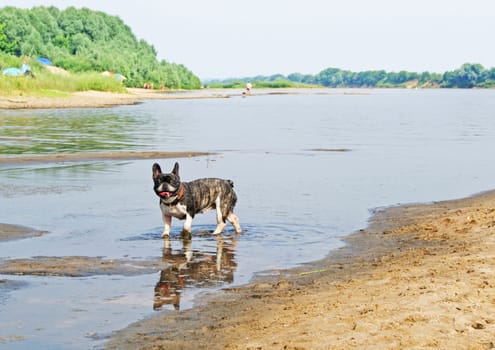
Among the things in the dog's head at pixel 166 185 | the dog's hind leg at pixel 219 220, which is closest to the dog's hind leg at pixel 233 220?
the dog's hind leg at pixel 219 220

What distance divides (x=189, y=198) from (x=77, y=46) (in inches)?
6416

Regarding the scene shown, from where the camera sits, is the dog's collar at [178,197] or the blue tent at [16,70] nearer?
the dog's collar at [178,197]

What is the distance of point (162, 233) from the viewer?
13.9 m

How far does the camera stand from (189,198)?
1318 cm

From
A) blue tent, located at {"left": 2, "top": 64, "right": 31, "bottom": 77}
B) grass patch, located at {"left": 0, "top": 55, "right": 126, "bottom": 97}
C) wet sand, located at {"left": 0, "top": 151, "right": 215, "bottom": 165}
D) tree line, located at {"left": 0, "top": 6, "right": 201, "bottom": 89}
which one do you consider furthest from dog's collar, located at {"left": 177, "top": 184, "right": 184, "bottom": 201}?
tree line, located at {"left": 0, "top": 6, "right": 201, "bottom": 89}

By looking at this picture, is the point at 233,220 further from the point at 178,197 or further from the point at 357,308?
the point at 357,308

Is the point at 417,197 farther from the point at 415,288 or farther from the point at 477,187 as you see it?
the point at 415,288

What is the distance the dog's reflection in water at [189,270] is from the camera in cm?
973

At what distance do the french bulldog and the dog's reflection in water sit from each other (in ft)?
1.25

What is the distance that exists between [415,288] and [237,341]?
6.63ft

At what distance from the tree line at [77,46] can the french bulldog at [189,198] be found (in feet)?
360

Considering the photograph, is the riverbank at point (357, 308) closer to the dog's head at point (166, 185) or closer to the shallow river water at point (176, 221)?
the shallow river water at point (176, 221)

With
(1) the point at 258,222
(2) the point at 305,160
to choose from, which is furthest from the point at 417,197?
(2) the point at 305,160

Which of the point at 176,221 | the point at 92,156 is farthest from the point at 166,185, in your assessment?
the point at 92,156
